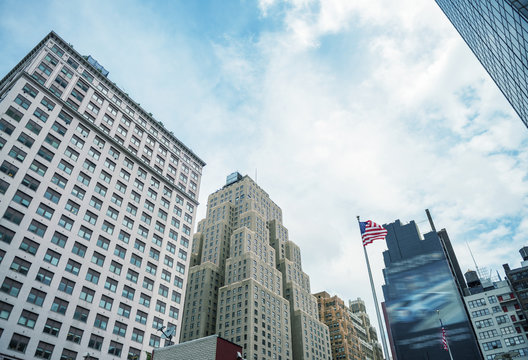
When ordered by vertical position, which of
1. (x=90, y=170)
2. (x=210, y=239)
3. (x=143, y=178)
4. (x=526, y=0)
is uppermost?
(x=210, y=239)

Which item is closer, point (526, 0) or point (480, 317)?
point (526, 0)

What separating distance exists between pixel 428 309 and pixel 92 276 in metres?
169

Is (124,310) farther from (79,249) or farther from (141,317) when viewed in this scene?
(79,249)

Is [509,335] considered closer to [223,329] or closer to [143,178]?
[223,329]

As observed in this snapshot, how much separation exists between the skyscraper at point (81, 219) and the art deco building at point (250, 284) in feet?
171

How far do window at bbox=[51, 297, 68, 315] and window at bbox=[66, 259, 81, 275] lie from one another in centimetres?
501

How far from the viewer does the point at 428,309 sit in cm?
17988

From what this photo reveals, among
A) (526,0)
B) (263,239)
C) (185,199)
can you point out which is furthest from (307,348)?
(526,0)

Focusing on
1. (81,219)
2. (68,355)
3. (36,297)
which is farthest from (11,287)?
(81,219)

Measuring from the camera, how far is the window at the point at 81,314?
194 ft

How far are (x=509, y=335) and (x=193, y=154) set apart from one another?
114m

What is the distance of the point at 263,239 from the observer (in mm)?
161375

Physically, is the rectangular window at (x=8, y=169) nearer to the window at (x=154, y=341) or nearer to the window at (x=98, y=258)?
the window at (x=98, y=258)

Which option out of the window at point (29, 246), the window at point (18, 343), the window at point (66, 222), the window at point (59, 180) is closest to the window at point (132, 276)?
the window at point (66, 222)
